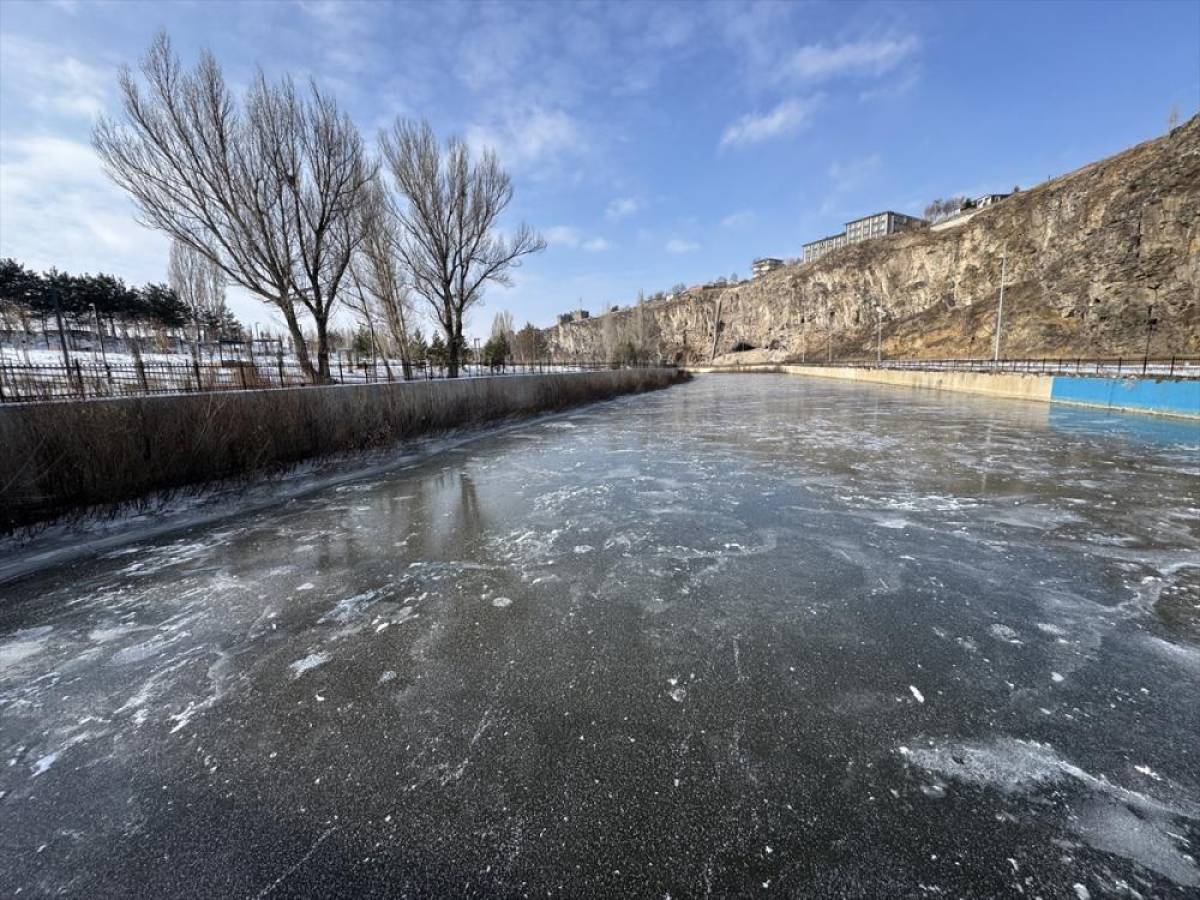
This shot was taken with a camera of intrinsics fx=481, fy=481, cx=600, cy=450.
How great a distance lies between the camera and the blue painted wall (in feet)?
47.0

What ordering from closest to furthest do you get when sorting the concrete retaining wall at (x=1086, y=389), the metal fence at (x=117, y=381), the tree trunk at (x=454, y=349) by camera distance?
the metal fence at (x=117, y=381), the concrete retaining wall at (x=1086, y=389), the tree trunk at (x=454, y=349)

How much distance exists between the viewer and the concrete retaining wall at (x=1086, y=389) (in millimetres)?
14555

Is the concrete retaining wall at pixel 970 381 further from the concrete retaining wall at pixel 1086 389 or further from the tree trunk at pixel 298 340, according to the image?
the tree trunk at pixel 298 340

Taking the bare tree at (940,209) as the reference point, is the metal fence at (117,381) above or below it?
below

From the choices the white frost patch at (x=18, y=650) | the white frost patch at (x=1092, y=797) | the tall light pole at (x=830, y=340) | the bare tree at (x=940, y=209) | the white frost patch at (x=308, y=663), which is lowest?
the white frost patch at (x=1092, y=797)

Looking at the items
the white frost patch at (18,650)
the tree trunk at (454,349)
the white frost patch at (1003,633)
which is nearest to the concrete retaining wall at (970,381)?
the white frost patch at (1003,633)

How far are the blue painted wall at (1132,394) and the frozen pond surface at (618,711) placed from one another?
1437 cm

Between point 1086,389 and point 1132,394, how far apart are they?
2.02 meters

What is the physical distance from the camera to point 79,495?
5977 millimetres

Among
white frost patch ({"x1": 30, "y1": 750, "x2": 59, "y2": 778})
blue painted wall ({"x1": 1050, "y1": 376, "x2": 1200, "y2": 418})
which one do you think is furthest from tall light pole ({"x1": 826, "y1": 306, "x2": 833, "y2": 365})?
white frost patch ({"x1": 30, "y1": 750, "x2": 59, "y2": 778})

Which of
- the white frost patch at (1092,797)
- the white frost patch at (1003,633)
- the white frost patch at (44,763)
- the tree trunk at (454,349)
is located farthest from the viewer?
the tree trunk at (454,349)

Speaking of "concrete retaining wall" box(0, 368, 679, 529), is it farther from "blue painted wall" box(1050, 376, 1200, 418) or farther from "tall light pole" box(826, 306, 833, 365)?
"tall light pole" box(826, 306, 833, 365)

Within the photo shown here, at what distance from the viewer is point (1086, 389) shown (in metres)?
18.2

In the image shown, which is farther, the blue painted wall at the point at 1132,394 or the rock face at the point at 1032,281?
the rock face at the point at 1032,281
